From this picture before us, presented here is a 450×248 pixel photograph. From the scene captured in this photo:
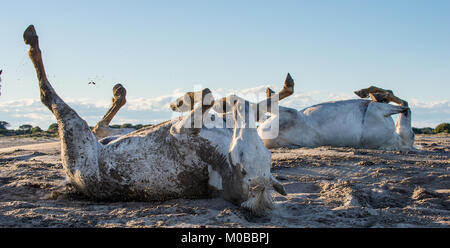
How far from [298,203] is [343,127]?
4.61 meters

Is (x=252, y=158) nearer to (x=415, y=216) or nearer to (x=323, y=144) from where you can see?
(x=415, y=216)

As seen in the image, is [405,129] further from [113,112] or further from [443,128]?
[443,128]

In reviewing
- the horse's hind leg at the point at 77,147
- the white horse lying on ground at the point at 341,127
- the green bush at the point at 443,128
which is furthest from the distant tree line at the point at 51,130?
the horse's hind leg at the point at 77,147

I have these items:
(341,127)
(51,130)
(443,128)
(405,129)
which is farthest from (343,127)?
(51,130)

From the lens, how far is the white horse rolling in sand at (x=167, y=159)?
351 centimetres

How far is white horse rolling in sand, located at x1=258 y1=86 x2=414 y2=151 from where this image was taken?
7973 mm

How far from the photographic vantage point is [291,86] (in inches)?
199

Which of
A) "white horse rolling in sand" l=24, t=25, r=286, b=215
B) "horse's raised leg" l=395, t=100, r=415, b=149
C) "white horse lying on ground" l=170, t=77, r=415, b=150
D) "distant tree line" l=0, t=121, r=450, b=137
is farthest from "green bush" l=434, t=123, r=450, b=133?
"white horse rolling in sand" l=24, t=25, r=286, b=215

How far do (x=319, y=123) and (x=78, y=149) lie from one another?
5189mm

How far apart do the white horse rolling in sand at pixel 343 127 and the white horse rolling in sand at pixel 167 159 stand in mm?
4227

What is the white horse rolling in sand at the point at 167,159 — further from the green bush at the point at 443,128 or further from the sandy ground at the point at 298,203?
the green bush at the point at 443,128

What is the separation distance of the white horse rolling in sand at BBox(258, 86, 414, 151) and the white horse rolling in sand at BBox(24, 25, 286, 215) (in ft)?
13.9

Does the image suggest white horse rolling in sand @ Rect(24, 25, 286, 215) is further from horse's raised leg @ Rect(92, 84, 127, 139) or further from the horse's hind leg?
horse's raised leg @ Rect(92, 84, 127, 139)
